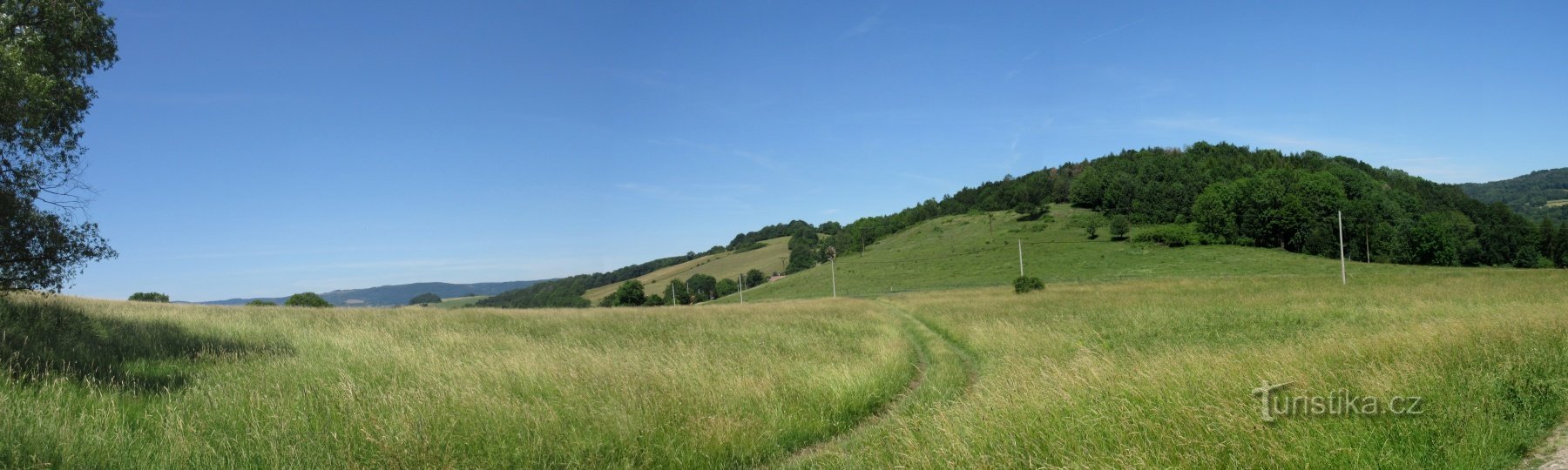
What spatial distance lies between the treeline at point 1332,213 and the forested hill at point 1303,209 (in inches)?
5.3

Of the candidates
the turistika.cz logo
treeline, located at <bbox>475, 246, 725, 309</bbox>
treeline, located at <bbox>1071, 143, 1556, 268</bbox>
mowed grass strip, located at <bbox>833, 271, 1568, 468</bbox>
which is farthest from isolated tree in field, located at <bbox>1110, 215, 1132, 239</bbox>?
the turistika.cz logo

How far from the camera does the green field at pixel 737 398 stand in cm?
559

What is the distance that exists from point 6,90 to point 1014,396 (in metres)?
12.5

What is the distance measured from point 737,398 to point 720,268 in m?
132

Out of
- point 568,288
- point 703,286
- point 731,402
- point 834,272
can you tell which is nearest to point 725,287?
point 703,286

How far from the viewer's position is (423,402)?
7676 mm

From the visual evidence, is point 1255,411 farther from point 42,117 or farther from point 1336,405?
point 42,117

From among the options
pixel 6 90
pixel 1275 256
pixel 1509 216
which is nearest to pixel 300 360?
pixel 6 90

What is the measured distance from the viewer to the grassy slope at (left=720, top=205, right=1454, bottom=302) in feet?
221

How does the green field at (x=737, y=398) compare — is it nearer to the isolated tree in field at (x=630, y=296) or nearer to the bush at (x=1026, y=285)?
the bush at (x=1026, y=285)

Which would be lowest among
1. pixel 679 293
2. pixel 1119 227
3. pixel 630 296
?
pixel 679 293

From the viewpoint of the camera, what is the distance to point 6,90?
8.27 metres

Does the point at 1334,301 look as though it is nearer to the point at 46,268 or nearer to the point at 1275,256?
the point at 46,268

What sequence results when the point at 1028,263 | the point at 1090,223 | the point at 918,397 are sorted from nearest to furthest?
the point at 918,397, the point at 1028,263, the point at 1090,223
